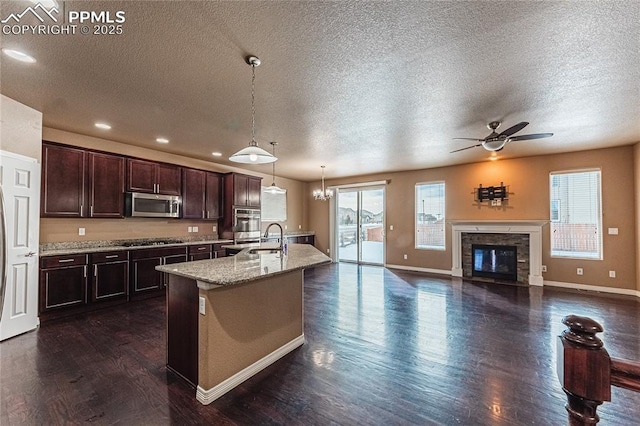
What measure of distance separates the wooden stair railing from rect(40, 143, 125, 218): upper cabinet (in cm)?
536

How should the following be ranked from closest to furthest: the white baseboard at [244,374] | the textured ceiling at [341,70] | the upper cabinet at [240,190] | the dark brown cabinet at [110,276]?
the textured ceiling at [341,70] → the white baseboard at [244,374] → the dark brown cabinet at [110,276] → the upper cabinet at [240,190]

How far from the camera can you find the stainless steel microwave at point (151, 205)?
15.1 feet

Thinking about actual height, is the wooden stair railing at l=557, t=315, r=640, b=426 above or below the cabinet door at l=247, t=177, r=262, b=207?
below

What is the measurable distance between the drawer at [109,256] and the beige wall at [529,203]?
593 cm

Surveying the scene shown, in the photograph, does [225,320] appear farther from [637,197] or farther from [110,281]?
[637,197]

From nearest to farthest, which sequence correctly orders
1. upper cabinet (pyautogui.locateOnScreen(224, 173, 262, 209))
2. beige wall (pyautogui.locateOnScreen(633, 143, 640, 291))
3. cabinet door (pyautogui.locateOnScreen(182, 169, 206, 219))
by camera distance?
beige wall (pyautogui.locateOnScreen(633, 143, 640, 291)), cabinet door (pyautogui.locateOnScreen(182, 169, 206, 219)), upper cabinet (pyautogui.locateOnScreen(224, 173, 262, 209))

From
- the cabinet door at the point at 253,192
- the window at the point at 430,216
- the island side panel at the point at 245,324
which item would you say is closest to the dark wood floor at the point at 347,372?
the island side panel at the point at 245,324

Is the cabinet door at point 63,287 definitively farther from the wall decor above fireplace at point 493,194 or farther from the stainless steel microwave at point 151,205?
the wall decor above fireplace at point 493,194

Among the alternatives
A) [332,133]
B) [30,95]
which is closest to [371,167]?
[332,133]

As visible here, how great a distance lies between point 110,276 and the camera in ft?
13.6

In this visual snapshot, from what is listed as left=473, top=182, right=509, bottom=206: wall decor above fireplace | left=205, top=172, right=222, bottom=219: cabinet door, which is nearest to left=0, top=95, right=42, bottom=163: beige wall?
left=205, top=172, right=222, bottom=219: cabinet door

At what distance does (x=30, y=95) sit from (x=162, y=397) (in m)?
3.44

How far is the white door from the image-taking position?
9.95 feet

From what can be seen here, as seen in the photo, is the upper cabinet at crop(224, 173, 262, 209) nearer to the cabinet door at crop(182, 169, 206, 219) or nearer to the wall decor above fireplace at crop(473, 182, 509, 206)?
the cabinet door at crop(182, 169, 206, 219)
